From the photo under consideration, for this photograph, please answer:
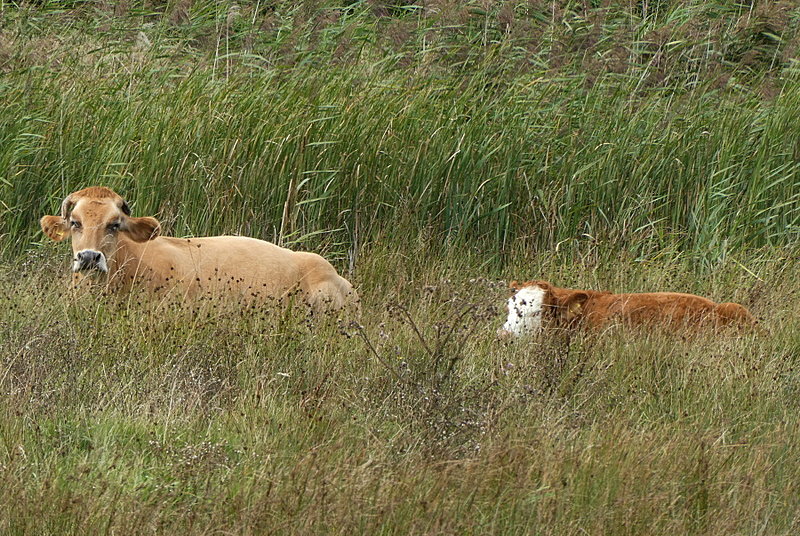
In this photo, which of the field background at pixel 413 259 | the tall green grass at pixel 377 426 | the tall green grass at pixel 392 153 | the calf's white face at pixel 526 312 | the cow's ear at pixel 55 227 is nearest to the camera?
the tall green grass at pixel 377 426

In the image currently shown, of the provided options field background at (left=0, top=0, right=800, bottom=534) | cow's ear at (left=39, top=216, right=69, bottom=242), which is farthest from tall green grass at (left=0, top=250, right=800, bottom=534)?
cow's ear at (left=39, top=216, right=69, bottom=242)

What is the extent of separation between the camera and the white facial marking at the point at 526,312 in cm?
606

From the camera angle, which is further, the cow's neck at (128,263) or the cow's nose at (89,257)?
the cow's neck at (128,263)

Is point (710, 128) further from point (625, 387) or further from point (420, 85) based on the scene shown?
point (625, 387)

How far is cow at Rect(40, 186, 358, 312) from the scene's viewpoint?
6.71m

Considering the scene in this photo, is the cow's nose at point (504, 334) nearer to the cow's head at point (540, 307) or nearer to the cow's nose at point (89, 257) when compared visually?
the cow's head at point (540, 307)

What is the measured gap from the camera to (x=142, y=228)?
6.92m

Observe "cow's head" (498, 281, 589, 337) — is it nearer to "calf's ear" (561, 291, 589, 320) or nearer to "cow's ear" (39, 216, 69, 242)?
"calf's ear" (561, 291, 589, 320)

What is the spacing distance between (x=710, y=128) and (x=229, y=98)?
3.71 metres

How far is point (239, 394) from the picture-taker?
4.92 m

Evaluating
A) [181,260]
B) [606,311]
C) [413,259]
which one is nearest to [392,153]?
[413,259]

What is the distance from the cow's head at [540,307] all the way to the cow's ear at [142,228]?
2172 mm

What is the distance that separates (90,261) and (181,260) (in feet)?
2.66

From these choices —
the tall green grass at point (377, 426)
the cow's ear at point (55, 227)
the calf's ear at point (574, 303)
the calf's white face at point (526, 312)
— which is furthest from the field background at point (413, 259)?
the calf's ear at point (574, 303)
